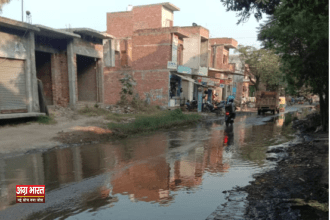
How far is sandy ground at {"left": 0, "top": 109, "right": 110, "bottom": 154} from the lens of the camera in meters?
8.96

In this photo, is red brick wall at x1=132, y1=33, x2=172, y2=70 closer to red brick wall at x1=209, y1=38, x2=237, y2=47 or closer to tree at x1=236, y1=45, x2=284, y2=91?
red brick wall at x1=209, y1=38, x2=237, y2=47

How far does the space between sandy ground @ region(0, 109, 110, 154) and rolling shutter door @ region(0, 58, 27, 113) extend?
124cm

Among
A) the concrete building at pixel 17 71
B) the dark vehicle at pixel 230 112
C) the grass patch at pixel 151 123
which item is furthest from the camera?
the dark vehicle at pixel 230 112

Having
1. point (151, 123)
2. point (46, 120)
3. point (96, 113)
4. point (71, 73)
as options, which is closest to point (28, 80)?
point (46, 120)

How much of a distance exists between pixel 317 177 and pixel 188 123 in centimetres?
1256

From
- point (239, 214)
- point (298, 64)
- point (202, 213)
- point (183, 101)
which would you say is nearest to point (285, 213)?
point (239, 214)

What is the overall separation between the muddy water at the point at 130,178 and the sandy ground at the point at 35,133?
923 mm

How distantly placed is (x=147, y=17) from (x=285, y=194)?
94.2 feet

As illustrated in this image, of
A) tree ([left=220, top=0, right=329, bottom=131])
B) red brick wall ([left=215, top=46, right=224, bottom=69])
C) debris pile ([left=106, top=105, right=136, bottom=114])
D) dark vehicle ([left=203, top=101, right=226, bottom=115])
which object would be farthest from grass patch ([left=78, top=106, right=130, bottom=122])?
red brick wall ([left=215, top=46, right=224, bottom=69])

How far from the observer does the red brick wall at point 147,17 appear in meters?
29.9

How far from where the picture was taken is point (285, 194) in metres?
4.80

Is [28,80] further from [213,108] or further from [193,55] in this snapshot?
[193,55]

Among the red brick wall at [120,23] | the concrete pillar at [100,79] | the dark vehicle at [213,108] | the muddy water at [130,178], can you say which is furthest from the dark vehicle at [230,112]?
the red brick wall at [120,23]

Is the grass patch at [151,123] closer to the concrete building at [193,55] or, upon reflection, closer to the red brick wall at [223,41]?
the concrete building at [193,55]
